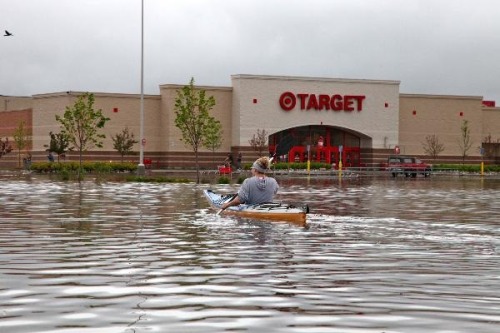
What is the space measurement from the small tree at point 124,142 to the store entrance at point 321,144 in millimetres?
13989

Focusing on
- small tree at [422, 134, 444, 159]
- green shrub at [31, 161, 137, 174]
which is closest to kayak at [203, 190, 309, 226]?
green shrub at [31, 161, 137, 174]

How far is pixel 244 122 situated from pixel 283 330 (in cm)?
8083

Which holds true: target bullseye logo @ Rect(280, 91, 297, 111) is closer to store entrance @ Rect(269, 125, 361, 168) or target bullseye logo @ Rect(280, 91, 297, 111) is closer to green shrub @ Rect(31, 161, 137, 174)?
store entrance @ Rect(269, 125, 361, 168)

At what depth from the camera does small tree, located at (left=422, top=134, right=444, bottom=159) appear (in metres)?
95.3

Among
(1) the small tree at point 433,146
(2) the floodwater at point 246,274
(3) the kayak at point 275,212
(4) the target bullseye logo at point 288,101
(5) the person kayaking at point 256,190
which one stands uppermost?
(4) the target bullseye logo at point 288,101

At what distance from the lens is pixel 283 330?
320 inches

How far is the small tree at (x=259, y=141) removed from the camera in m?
87.5

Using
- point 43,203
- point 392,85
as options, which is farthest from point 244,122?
point 43,203

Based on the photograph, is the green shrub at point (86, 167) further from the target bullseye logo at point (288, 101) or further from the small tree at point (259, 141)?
the target bullseye logo at point (288, 101)

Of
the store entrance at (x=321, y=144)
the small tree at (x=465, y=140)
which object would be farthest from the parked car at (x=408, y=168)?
the small tree at (x=465, y=140)

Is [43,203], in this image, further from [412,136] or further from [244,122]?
[412,136]

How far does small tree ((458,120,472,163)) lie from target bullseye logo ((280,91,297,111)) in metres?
18.7

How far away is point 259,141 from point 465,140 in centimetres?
2358

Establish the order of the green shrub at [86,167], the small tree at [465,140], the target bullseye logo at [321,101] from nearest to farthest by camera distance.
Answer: the green shrub at [86,167] < the target bullseye logo at [321,101] < the small tree at [465,140]
